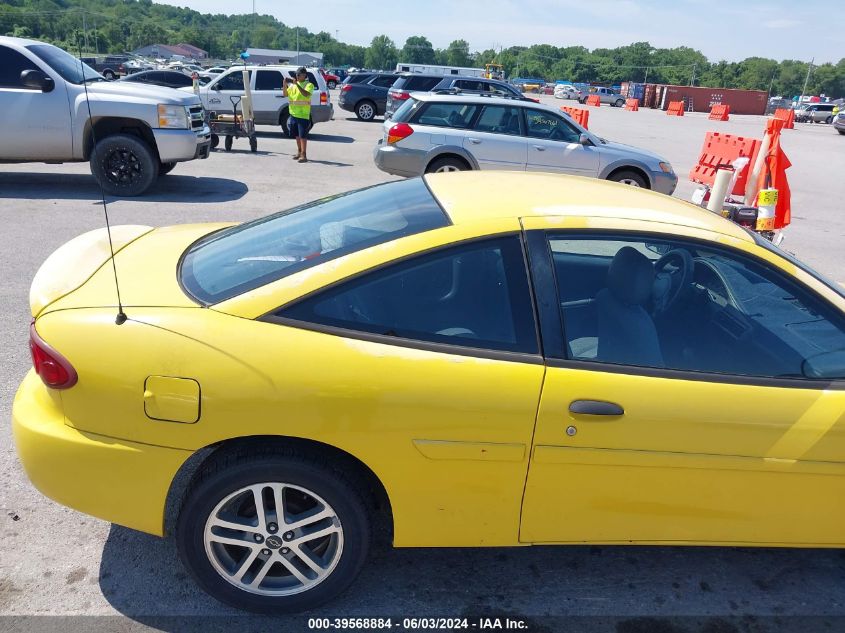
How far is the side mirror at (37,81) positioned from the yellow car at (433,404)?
7.43 metres

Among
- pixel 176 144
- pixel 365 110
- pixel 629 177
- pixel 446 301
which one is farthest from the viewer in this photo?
pixel 365 110

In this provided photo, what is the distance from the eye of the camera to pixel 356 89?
23.9 meters

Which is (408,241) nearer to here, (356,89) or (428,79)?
(428,79)

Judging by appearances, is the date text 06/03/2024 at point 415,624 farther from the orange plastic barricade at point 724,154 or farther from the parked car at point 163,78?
the parked car at point 163,78

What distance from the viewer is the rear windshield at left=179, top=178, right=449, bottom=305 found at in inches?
98.8

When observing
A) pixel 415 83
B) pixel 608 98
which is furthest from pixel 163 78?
pixel 608 98

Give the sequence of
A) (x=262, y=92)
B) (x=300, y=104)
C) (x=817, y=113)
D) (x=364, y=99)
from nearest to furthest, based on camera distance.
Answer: (x=300, y=104), (x=262, y=92), (x=364, y=99), (x=817, y=113)

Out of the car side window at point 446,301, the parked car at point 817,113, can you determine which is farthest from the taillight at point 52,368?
the parked car at point 817,113

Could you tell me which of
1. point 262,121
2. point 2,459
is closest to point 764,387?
point 2,459

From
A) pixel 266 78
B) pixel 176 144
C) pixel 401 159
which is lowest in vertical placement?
pixel 401 159

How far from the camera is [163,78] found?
805 inches

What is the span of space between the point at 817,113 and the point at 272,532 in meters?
57.7

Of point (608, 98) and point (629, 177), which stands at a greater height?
point (608, 98)

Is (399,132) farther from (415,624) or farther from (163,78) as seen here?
(163,78)
